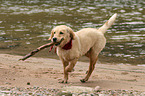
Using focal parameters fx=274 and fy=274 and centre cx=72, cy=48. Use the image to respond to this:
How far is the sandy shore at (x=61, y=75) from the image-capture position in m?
6.34

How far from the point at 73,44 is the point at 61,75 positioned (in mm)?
1506

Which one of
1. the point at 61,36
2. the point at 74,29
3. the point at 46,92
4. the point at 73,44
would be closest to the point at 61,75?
the point at 73,44

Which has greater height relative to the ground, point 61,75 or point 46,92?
point 46,92

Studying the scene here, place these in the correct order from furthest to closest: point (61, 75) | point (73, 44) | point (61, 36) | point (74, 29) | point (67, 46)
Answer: point (74, 29), point (61, 75), point (73, 44), point (67, 46), point (61, 36)

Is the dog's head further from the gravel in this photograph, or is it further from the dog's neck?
the gravel

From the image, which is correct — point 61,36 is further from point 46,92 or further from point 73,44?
point 46,92

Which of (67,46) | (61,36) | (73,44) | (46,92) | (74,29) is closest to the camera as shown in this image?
(46,92)

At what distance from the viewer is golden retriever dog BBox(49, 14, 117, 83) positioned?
5.91 m

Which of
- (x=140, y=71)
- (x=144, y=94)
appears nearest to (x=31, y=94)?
(x=144, y=94)

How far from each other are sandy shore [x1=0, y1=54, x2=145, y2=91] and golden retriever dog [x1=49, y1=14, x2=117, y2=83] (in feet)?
1.47

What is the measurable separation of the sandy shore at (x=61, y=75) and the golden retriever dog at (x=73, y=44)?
17.7 inches

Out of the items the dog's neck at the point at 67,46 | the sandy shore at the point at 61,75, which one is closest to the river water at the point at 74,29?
the sandy shore at the point at 61,75

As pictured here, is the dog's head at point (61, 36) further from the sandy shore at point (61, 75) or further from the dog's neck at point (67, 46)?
the sandy shore at point (61, 75)

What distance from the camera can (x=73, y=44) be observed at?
615 centimetres
